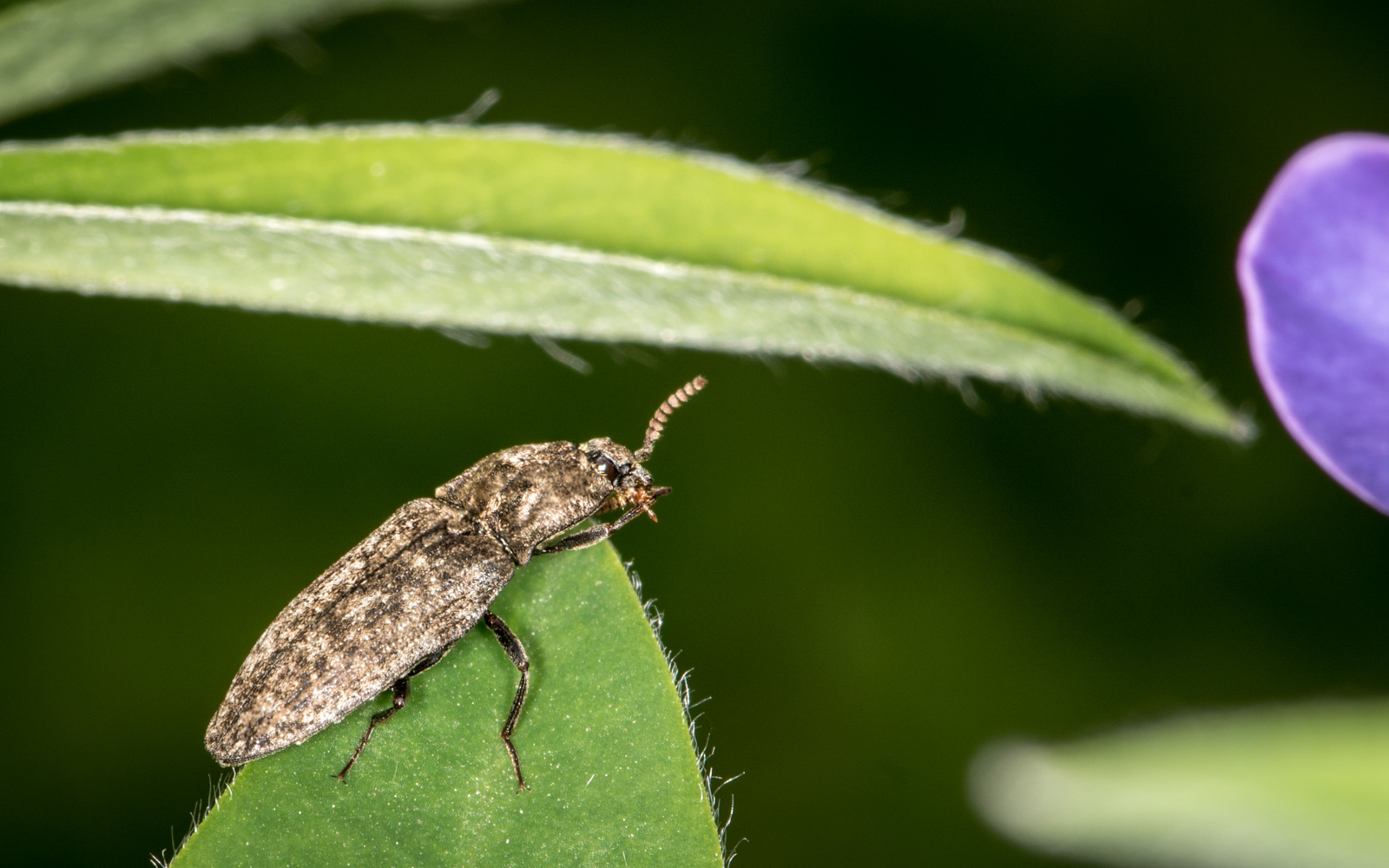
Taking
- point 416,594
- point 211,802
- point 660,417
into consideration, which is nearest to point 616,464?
point 660,417

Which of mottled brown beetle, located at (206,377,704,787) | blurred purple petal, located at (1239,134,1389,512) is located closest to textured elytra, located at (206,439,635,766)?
mottled brown beetle, located at (206,377,704,787)

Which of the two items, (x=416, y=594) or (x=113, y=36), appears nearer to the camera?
(x=416, y=594)

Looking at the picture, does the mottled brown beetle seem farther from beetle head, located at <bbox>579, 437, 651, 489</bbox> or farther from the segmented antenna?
the segmented antenna

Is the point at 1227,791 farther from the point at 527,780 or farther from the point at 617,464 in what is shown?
the point at 617,464

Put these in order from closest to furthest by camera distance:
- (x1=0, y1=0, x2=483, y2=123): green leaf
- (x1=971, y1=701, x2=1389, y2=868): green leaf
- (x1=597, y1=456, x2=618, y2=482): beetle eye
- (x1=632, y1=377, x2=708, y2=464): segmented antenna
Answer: (x1=971, y1=701, x2=1389, y2=868): green leaf, (x1=0, y1=0, x2=483, y2=123): green leaf, (x1=597, y1=456, x2=618, y2=482): beetle eye, (x1=632, y1=377, x2=708, y2=464): segmented antenna

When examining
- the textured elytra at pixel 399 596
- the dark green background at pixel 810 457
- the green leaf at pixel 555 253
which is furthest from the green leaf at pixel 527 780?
the dark green background at pixel 810 457

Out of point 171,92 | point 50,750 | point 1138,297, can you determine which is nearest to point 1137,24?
point 1138,297

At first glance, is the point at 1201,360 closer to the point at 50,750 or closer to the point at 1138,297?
the point at 1138,297
